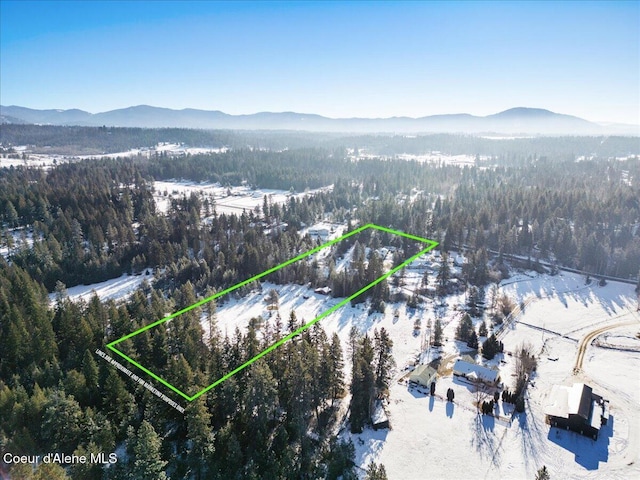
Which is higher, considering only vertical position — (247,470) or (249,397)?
(249,397)

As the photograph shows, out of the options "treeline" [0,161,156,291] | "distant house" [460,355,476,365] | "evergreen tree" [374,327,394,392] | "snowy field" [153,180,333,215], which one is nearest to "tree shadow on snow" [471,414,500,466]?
"evergreen tree" [374,327,394,392]

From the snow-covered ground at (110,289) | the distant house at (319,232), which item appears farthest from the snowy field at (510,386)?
the distant house at (319,232)

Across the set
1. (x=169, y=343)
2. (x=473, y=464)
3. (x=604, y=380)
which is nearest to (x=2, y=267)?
(x=169, y=343)

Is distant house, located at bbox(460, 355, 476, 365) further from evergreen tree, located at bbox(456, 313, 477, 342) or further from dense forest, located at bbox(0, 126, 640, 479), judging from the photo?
dense forest, located at bbox(0, 126, 640, 479)

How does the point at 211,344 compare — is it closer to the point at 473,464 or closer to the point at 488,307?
the point at 473,464

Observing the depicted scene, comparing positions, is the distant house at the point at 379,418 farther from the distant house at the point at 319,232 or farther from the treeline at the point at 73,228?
the distant house at the point at 319,232

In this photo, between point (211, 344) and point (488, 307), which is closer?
point (211, 344)
